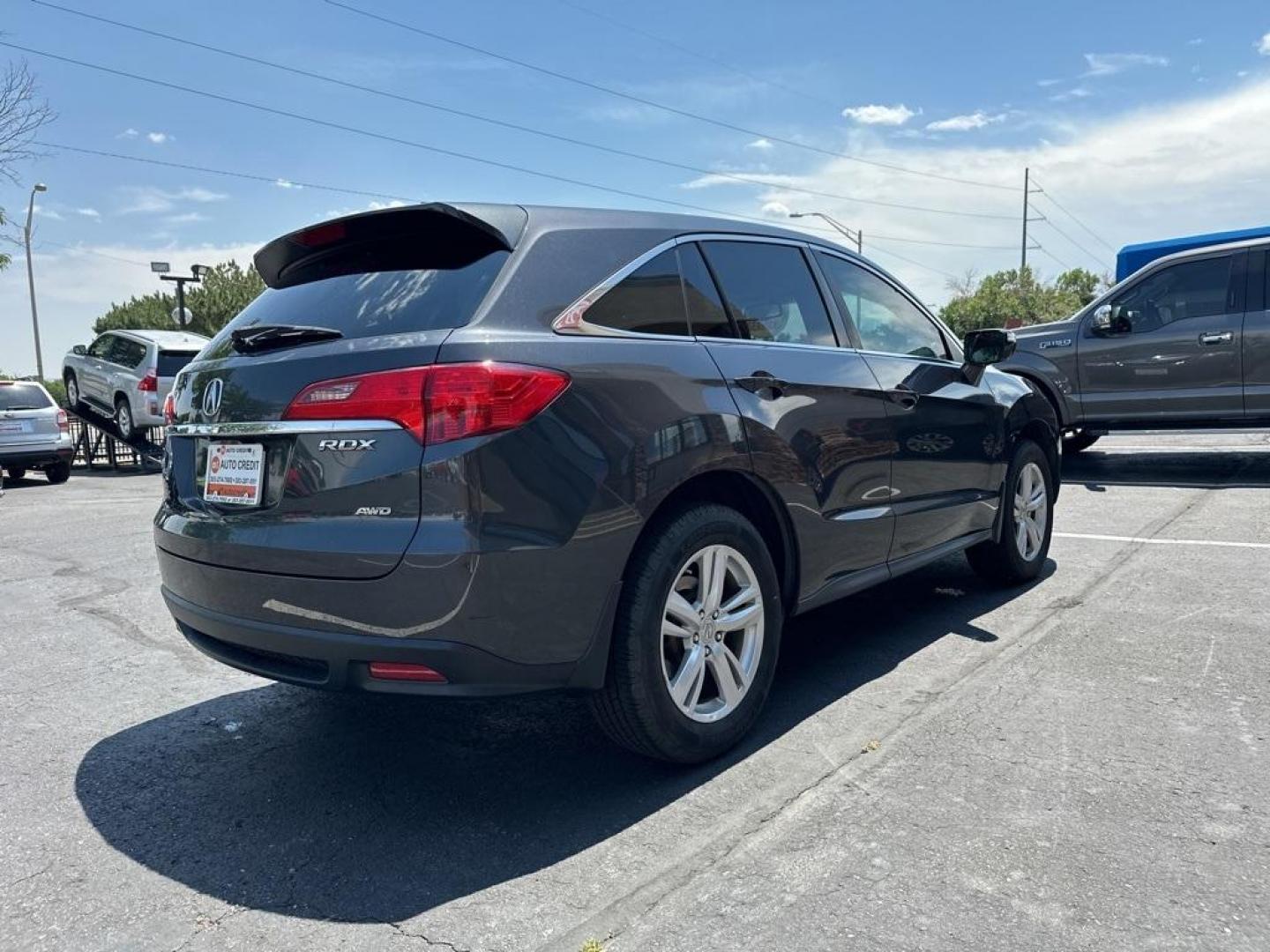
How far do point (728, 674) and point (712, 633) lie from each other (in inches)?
6.7

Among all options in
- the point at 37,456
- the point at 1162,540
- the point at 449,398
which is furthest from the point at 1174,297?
the point at 37,456

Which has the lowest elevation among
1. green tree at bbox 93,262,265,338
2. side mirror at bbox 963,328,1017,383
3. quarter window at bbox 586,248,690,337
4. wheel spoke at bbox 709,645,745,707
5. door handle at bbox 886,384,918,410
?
wheel spoke at bbox 709,645,745,707

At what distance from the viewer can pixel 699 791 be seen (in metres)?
2.90

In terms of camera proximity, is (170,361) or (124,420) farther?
(124,420)

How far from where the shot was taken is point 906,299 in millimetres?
4680

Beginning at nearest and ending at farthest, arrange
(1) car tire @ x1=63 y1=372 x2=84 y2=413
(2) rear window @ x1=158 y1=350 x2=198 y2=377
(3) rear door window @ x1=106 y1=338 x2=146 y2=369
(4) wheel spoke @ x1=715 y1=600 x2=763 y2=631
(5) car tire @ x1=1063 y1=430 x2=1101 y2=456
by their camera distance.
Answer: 1. (4) wheel spoke @ x1=715 y1=600 x2=763 y2=631
2. (5) car tire @ x1=1063 y1=430 x2=1101 y2=456
3. (2) rear window @ x1=158 y1=350 x2=198 y2=377
4. (3) rear door window @ x1=106 y1=338 x2=146 y2=369
5. (1) car tire @ x1=63 y1=372 x2=84 y2=413

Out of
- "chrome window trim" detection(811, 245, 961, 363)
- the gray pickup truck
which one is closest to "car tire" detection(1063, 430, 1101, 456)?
the gray pickup truck

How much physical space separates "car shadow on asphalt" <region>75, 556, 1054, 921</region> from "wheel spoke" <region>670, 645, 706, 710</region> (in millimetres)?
234

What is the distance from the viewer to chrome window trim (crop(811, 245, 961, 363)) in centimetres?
418

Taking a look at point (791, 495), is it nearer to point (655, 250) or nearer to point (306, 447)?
point (655, 250)

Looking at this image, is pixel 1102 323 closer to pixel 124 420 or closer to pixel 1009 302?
pixel 124 420

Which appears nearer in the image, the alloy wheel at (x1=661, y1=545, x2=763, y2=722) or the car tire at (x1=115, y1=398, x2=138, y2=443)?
the alloy wheel at (x1=661, y1=545, x2=763, y2=722)

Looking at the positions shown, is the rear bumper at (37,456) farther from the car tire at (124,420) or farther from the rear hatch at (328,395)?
the rear hatch at (328,395)

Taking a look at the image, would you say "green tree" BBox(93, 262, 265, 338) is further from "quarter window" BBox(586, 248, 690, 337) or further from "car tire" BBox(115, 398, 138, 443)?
"quarter window" BBox(586, 248, 690, 337)
